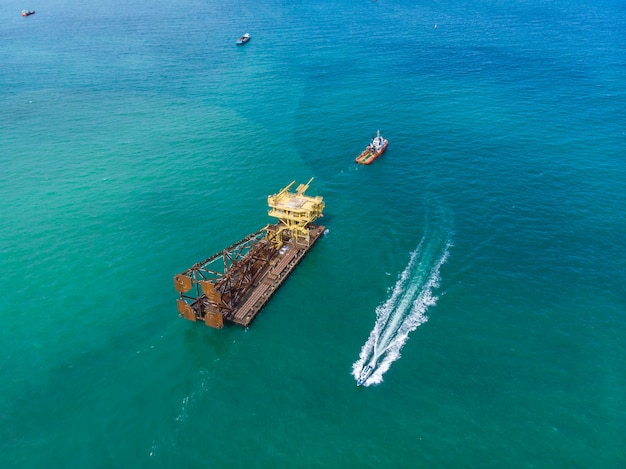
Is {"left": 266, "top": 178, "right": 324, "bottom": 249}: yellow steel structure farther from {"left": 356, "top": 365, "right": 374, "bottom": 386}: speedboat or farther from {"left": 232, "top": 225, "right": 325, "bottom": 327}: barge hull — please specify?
{"left": 356, "top": 365, "right": 374, "bottom": 386}: speedboat

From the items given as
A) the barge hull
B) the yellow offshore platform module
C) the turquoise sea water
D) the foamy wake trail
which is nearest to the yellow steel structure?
the yellow offshore platform module

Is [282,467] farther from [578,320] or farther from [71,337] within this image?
[578,320]

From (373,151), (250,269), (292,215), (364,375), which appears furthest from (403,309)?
(373,151)

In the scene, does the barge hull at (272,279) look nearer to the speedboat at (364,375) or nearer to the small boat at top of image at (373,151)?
the speedboat at (364,375)

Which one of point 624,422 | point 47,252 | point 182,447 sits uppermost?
point 47,252

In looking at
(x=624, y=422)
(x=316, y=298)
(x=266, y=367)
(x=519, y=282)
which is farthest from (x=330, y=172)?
(x=624, y=422)

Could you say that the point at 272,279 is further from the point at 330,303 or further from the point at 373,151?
the point at 373,151

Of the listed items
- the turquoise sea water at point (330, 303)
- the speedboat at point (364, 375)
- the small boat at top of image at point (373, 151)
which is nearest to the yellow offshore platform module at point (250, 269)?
the turquoise sea water at point (330, 303)
